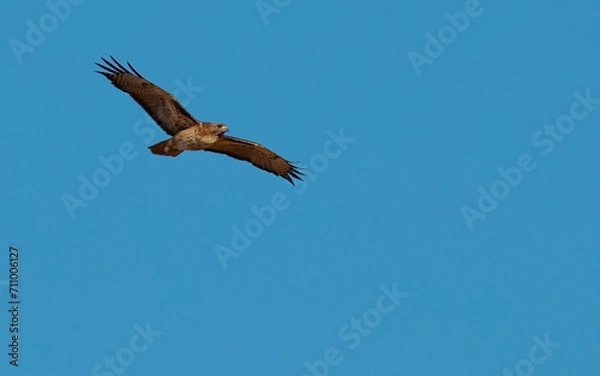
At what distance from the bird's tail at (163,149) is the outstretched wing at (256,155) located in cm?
119

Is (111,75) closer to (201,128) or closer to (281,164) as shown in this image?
(201,128)

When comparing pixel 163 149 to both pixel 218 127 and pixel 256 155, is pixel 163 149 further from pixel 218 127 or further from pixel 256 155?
pixel 256 155

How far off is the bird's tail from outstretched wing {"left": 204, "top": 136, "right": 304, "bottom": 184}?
1.19m

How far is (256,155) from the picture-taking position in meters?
28.5

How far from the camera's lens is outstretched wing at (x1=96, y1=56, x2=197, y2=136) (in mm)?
26234

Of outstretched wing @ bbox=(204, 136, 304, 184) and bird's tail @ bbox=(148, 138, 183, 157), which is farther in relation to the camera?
outstretched wing @ bbox=(204, 136, 304, 184)

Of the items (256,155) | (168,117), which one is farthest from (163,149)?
(256,155)

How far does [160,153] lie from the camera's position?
26.0 meters

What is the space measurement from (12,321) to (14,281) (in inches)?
31.5

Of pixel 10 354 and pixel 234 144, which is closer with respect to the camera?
pixel 10 354

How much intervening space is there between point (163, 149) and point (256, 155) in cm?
311

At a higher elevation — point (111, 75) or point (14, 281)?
point (111, 75)

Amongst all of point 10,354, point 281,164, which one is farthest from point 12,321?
point 281,164

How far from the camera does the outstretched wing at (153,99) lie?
1033 inches
